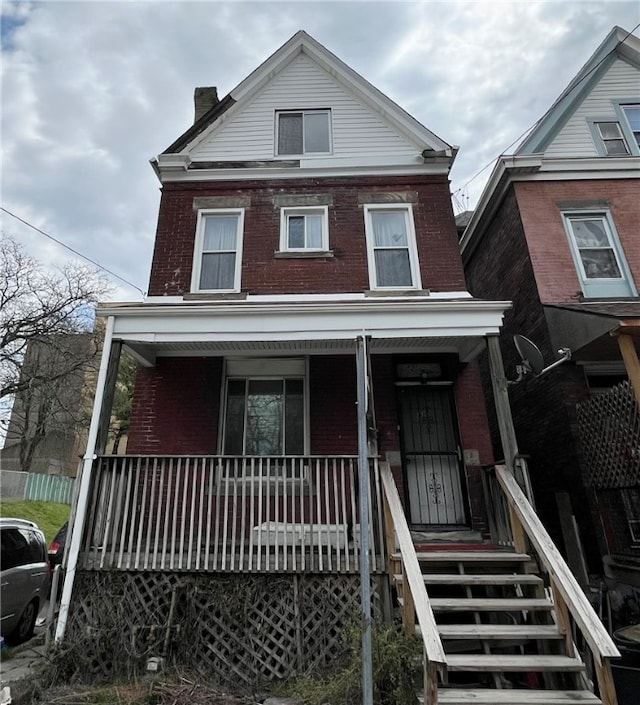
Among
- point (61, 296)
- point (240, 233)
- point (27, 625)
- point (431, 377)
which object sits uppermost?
point (61, 296)

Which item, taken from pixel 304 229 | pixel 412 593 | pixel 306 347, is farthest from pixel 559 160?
pixel 412 593

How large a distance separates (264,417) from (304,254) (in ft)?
9.54

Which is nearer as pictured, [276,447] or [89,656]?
[89,656]

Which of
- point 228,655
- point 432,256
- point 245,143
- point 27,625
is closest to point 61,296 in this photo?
point 245,143

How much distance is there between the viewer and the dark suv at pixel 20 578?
6050 millimetres

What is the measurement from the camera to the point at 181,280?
7672 mm

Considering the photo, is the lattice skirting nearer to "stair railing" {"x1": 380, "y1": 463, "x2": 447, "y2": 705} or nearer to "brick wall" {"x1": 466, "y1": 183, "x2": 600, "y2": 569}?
"stair railing" {"x1": 380, "y1": 463, "x2": 447, "y2": 705}

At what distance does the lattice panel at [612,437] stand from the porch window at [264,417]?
4419mm

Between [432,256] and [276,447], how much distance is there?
166 inches

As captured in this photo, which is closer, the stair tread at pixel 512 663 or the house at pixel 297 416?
the stair tread at pixel 512 663

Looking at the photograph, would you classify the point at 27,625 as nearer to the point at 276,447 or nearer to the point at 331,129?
the point at 276,447

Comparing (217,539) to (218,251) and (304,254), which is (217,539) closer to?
(304,254)

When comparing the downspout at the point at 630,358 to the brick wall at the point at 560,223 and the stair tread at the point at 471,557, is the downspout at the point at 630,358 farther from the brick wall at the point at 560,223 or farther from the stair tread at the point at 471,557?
the stair tread at the point at 471,557

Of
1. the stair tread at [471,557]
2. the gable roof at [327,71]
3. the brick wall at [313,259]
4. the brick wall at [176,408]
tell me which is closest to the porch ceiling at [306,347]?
the brick wall at [176,408]
